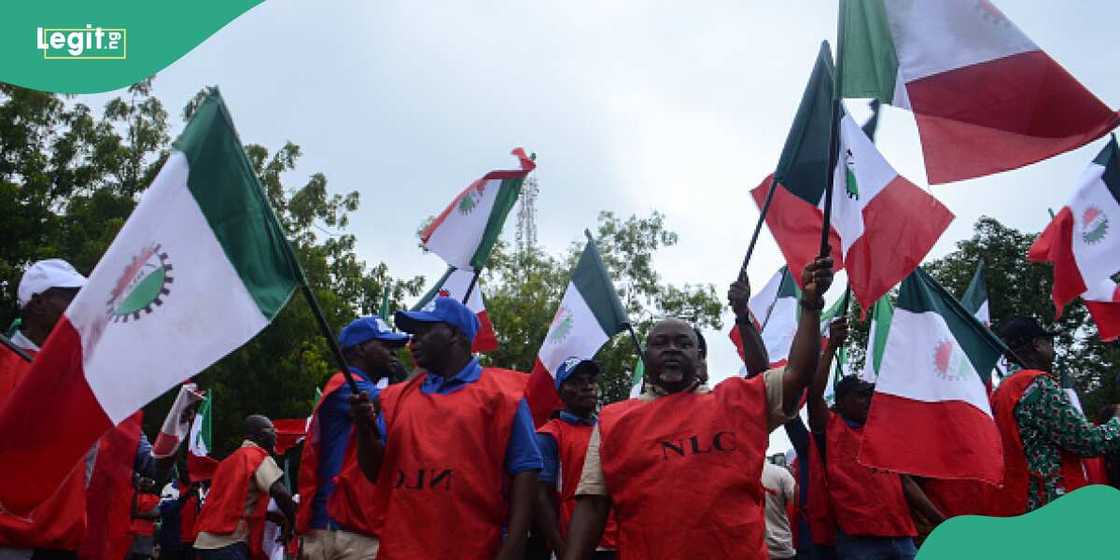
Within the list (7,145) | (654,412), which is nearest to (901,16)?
(654,412)

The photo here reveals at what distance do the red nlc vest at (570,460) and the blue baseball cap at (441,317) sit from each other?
1.48 meters

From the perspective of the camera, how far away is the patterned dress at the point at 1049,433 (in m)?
5.30

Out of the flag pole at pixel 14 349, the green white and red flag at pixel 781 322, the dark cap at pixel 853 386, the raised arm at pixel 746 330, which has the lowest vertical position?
the flag pole at pixel 14 349

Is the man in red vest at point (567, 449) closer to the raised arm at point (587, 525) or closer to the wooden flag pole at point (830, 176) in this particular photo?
the raised arm at point (587, 525)

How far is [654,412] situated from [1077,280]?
4.82 metres

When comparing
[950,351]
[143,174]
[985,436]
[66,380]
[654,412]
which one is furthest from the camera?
[143,174]

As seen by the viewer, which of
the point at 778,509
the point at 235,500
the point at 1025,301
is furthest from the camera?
the point at 1025,301

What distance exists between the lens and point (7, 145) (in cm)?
2130

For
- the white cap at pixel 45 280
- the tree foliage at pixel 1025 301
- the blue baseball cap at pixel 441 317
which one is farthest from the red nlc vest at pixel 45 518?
the tree foliage at pixel 1025 301

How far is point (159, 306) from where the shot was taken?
3564 mm

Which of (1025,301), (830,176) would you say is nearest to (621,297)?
(1025,301)

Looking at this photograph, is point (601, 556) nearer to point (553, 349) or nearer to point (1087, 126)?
point (553, 349)

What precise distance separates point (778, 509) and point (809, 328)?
505cm

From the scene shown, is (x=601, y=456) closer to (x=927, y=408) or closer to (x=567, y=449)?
(x=567, y=449)
